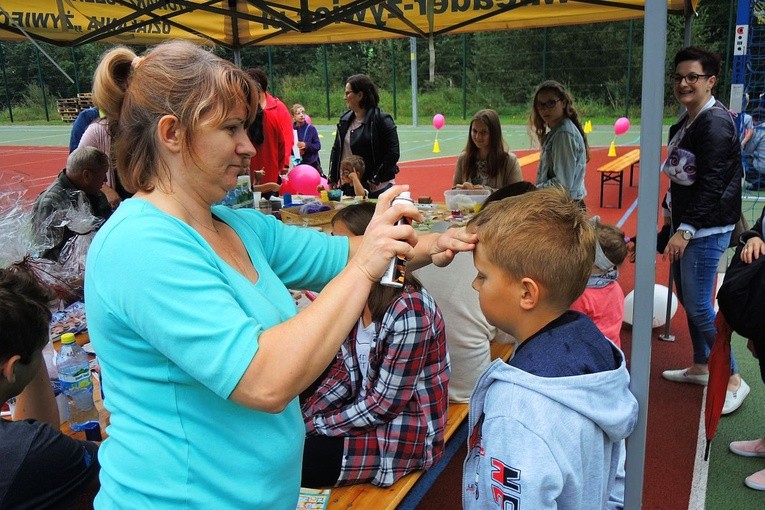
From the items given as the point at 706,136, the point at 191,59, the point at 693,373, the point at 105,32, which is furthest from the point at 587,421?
the point at 105,32

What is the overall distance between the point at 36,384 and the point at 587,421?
5.53 feet

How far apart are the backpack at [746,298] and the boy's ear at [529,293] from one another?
1.49m

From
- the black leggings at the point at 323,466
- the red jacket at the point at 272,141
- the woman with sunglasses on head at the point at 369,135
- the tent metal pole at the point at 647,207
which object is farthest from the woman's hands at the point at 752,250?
the red jacket at the point at 272,141

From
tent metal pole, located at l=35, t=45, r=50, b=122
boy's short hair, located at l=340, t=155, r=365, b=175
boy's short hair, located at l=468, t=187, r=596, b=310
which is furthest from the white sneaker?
tent metal pole, located at l=35, t=45, r=50, b=122

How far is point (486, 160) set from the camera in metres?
5.35

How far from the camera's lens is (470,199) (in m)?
4.86

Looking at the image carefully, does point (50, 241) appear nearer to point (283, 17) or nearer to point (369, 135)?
point (283, 17)

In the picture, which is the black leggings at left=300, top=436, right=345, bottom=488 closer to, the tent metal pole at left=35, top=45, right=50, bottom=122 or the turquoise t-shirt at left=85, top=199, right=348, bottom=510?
the turquoise t-shirt at left=85, top=199, right=348, bottom=510

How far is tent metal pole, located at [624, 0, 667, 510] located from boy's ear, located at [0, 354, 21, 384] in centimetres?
168

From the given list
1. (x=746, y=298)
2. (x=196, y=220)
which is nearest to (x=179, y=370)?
(x=196, y=220)

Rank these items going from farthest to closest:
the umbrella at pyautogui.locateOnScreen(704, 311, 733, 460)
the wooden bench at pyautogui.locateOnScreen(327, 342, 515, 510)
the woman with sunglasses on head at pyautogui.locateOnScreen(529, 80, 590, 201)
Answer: the woman with sunglasses on head at pyautogui.locateOnScreen(529, 80, 590, 201) → the umbrella at pyautogui.locateOnScreen(704, 311, 733, 460) → the wooden bench at pyautogui.locateOnScreen(327, 342, 515, 510)

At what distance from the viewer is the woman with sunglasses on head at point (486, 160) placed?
5148 millimetres

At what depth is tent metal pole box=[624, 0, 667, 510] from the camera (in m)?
1.36

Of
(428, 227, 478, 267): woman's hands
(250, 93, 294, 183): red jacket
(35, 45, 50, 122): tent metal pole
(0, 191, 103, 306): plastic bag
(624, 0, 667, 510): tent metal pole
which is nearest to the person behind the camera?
(624, 0, 667, 510): tent metal pole
